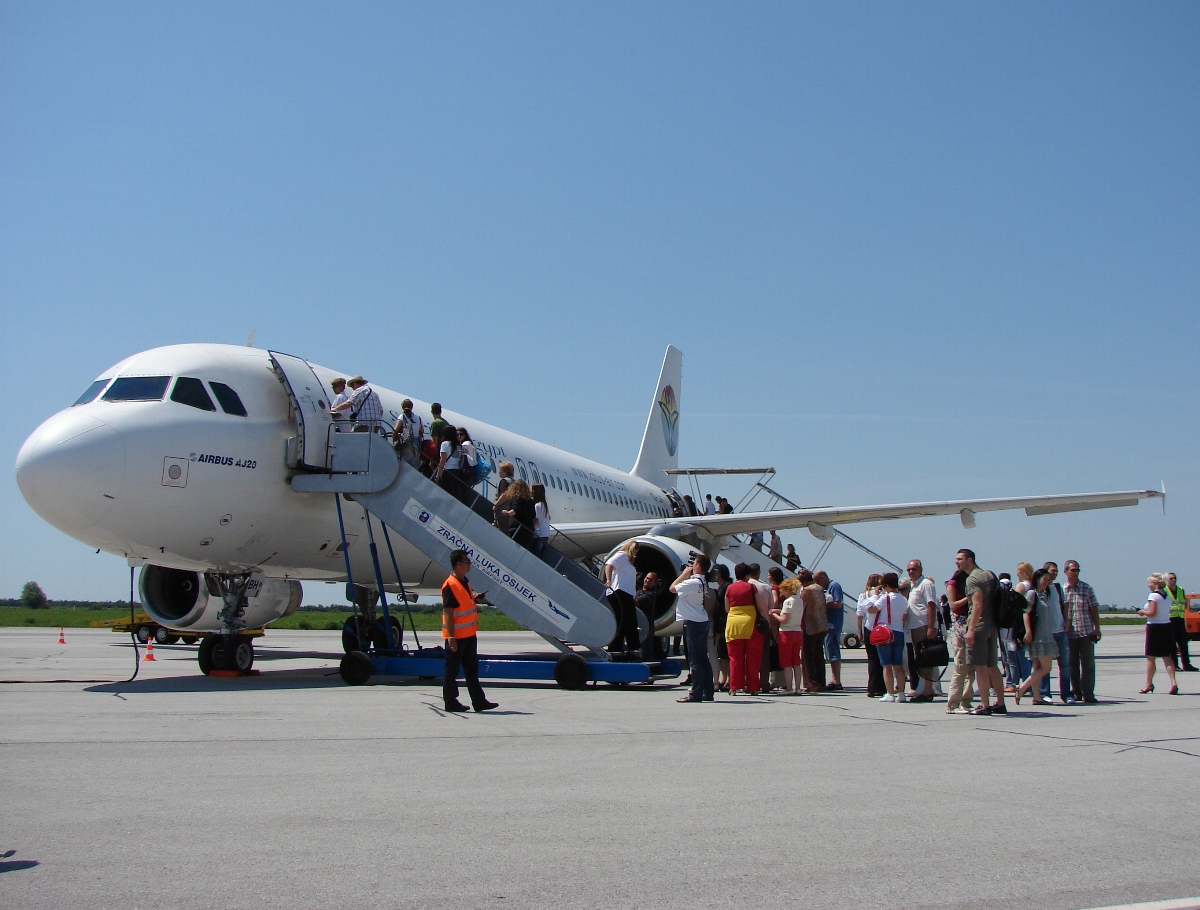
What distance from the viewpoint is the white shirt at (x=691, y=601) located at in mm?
10594

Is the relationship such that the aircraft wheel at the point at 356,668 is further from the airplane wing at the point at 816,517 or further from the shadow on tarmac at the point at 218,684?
the airplane wing at the point at 816,517

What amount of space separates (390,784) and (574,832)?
141 centimetres

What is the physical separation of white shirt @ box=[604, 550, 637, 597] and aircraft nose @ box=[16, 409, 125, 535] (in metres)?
5.61

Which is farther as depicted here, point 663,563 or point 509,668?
point 663,563

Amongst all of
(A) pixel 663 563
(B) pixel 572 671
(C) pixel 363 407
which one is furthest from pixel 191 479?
(A) pixel 663 563

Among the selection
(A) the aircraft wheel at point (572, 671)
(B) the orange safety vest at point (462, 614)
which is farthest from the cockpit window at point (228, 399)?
(A) the aircraft wheel at point (572, 671)

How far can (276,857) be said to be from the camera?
3.92 meters

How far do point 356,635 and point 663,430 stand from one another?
65.7 ft

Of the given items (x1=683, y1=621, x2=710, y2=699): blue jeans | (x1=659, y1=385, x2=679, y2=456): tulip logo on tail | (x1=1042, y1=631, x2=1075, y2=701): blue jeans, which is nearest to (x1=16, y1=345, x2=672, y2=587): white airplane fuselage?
(x1=683, y1=621, x2=710, y2=699): blue jeans

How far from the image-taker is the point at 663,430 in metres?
31.3

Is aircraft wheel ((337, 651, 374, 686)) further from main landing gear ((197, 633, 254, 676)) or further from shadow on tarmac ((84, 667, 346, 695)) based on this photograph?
main landing gear ((197, 633, 254, 676))

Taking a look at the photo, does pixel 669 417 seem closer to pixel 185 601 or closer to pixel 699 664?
pixel 185 601

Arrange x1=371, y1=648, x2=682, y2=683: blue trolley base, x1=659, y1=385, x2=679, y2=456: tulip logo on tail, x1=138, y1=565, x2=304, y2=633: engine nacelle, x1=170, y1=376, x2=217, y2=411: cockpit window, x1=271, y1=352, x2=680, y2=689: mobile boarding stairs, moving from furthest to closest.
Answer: x1=659, y1=385, x2=679, y2=456: tulip logo on tail
x1=138, y1=565, x2=304, y2=633: engine nacelle
x1=271, y1=352, x2=680, y2=689: mobile boarding stairs
x1=371, y1=648, x2=682, y2=683: blue trolley base
x1=170, y1=376, x2=217, y2=411: cockpit window

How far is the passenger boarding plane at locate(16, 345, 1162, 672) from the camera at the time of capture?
10.1 meters
